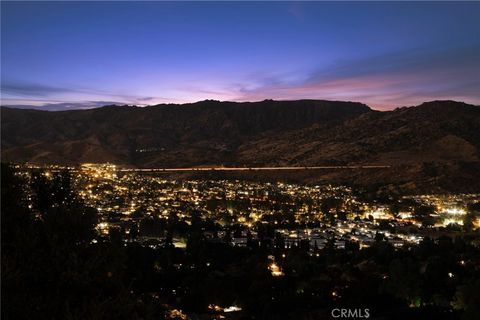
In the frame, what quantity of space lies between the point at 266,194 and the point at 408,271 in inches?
1770

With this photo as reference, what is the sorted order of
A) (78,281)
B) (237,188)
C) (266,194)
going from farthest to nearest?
(237,188), (266,194), (78,281)

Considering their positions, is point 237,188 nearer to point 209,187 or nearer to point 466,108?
point 209,187

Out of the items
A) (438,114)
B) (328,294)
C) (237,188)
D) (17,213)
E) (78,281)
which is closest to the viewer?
(78,281)

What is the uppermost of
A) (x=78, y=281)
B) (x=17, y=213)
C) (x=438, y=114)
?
(x=438, y=114)

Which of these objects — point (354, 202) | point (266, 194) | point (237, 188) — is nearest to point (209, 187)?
point (237, 188)

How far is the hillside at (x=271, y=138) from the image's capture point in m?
77.4

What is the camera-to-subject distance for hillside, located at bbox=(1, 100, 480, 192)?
77375mm

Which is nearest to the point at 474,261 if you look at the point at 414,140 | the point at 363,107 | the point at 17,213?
the point at 17,213

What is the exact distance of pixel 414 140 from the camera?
3371 inches

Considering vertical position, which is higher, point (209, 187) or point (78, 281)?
point (78, 281)

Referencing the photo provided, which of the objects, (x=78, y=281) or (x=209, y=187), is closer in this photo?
(x=78, y=281)

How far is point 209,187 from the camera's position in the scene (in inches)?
3009

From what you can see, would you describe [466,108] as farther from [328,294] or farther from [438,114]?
[328,294]

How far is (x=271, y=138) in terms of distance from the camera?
401 ft
